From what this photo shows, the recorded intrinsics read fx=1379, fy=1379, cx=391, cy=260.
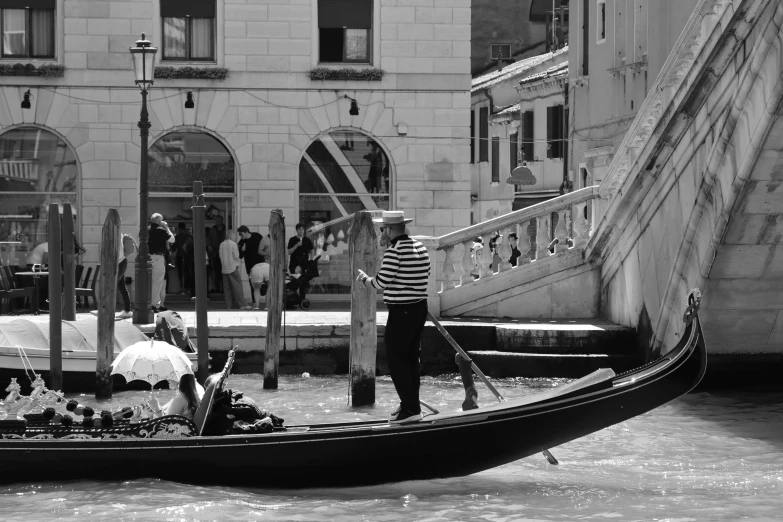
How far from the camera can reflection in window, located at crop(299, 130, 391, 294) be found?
15453 mm

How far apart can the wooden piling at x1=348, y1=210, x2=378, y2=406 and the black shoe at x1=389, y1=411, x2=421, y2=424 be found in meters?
1.81

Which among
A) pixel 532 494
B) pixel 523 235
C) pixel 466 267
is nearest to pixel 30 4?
pixel 466 267

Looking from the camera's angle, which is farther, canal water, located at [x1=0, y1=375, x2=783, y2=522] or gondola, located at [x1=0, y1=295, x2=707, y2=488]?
gondola, located at [x1=0, y1=295, x2=707, y2=488]

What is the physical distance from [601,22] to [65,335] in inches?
372

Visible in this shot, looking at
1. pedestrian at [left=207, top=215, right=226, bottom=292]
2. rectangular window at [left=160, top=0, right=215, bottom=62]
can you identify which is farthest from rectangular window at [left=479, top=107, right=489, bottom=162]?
pedestrian at [left=207, top=215, right=226, bottom=292]

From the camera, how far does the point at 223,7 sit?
15.3m

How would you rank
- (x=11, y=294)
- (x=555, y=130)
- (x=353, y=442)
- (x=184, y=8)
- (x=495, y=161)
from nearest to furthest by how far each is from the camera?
1. (x=353, y=442)
2. (x=11, y=294)
3. (x=184, y=8)
4. (x=555, y=130)
5. (x=495, y=161)

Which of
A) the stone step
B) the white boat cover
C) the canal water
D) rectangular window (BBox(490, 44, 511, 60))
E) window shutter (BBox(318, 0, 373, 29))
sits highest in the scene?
rectangular window (BBox(490, 44, 511, 60))

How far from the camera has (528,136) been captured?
24281 millimetres

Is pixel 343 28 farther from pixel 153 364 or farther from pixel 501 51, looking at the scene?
pixel 501 51

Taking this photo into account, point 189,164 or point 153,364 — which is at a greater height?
point 189,164

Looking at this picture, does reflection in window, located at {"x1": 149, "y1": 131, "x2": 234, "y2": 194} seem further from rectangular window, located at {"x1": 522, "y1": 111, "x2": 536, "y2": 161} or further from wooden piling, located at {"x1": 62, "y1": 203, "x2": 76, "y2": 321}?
rectangular window, located at {"x1": 522, "y1": 111, "x2": 536, "y2": 161}

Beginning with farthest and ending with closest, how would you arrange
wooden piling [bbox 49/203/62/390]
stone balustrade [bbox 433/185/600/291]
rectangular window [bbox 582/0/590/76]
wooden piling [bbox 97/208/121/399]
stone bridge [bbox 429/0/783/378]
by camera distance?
rectangular window [bbox 582/0/590/76] → stone balustrade [bbox 433/185/600/291] → wooden piling [bbox 97/208/121/399] → wooden piling [bbox 49/203/62/390] → stone bridge [bbox 429/0/783/378]

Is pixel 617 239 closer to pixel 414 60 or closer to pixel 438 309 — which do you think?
pixel 438 309
